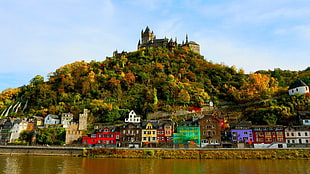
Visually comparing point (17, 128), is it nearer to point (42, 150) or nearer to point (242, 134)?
point (42, 150)

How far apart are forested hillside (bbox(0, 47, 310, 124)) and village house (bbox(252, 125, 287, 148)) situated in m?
5.36

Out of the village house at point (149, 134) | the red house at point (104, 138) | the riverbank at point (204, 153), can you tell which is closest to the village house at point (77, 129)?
the red house at point (104, 138)

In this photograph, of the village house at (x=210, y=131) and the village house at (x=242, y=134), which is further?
the village house at (x=210, y=131)

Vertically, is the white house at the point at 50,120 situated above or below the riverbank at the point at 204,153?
above

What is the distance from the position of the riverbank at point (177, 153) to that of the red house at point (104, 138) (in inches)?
224

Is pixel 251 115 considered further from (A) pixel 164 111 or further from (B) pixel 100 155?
(B) pixel 100 155

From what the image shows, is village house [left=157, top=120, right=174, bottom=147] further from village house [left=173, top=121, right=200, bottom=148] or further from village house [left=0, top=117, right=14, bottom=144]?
village house [left=0, top=117, right=14, bottom=144]

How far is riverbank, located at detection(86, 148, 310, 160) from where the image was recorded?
40625 millimetres

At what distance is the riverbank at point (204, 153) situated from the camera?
133 ft

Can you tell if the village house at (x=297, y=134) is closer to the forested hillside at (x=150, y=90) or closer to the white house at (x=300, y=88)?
the forested hillside at (x=150, y=90)

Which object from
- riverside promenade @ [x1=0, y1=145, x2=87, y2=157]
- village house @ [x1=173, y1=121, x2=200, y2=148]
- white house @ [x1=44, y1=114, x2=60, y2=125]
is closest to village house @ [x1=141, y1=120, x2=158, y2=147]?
village house @ [x1=173, y1=121, x2=200, y2=148]

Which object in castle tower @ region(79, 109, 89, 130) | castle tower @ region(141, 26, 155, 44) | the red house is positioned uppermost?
castle tower @ region(141, 26, 155, 44)

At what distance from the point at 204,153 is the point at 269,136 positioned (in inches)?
610

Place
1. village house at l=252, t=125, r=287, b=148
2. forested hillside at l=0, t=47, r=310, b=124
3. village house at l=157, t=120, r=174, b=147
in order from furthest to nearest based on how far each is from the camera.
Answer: forested hillside at l=0, t=47, r=310, b=124, village house at l=157, t=120, r=174, b=147, village house at l=252, t=125, r=287, b=148
